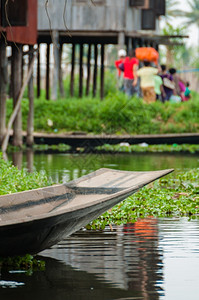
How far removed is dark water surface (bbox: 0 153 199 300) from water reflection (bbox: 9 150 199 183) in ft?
16.6

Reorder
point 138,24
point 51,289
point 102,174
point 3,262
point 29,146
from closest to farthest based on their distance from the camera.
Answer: point 51,289 → point 3,262 → point 102,174 → point 29,146 → point 138,24

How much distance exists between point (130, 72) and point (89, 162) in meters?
7.51

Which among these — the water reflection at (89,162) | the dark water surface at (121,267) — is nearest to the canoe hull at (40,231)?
the dark water surface at (121,267)

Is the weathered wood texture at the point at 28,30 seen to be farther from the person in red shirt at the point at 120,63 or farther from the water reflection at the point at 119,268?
the water reflection at the point at 119,268

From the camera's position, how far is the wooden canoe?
6477 mm

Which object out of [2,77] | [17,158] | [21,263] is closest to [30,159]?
[17,158]

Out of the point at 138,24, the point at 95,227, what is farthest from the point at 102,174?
the point at 138,24

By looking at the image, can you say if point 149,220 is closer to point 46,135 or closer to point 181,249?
point 181,249

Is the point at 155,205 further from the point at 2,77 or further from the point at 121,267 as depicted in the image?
the point at 2,77

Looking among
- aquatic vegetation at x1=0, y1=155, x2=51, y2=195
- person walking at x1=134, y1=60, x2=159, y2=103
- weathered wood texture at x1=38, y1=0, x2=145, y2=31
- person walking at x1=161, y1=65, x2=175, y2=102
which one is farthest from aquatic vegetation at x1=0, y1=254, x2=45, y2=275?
weathered wood texture at x1=38, y1=0, x2=145, y2=31

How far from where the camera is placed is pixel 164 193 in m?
11.4

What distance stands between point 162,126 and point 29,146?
4194mm

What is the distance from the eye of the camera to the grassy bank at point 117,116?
22438 mm

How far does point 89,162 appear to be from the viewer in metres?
16.0
